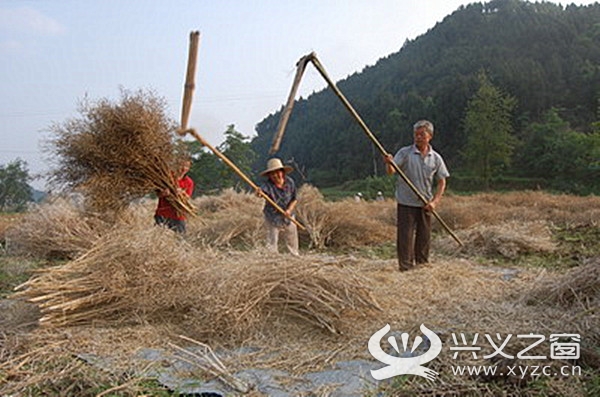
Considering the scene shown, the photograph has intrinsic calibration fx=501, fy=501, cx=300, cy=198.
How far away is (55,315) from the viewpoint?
→ 10.00 feet

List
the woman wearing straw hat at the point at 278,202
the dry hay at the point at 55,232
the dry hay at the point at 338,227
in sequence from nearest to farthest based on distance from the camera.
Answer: the woman wearing straw hat at the point at 278,202
the dry hay at the point at 55,232
the dry hay at the point at 338,227

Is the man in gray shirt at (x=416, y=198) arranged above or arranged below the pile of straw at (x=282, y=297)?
above

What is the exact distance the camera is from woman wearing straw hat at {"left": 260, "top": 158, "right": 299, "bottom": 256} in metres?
5.11

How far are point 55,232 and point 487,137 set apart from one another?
99.1 feet

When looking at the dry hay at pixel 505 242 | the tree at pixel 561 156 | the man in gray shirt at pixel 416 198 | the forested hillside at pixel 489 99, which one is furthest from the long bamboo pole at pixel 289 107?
the forested hillside at pixel 489 99

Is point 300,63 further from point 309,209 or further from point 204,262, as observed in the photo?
point 309,209

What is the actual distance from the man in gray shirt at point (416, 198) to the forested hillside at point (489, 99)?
24.3 metres

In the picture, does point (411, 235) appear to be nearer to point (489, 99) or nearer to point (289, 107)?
point (289, 107)

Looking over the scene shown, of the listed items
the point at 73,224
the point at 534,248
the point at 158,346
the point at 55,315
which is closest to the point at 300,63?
the point at 158,346

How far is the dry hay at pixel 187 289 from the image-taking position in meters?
2.95

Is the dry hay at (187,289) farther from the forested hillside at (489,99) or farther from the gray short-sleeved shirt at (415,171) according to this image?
the forested hillside at (489,99)

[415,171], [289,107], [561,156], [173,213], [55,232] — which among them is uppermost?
[561,156]

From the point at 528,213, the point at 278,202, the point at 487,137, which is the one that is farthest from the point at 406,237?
the point at 487,137

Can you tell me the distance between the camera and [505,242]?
604 centimetres
